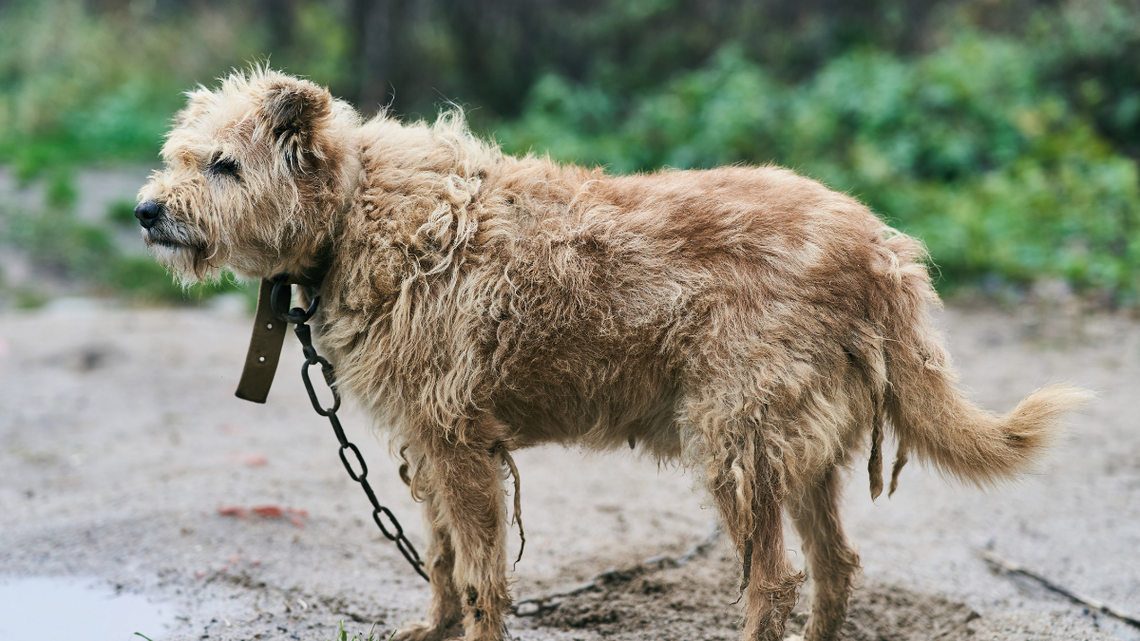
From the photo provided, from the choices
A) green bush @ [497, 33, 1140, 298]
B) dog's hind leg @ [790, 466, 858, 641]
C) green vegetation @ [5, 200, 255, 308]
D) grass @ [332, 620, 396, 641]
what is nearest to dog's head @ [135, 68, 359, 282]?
grass @ [332, 620, 396, 641]

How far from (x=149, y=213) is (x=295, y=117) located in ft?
2.04

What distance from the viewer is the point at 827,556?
11.7ft

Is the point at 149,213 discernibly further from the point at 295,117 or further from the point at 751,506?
the point at 751,506

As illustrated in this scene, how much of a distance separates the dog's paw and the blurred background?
4.26 m

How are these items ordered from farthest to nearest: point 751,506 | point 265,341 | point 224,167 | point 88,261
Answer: point 88,261, point 265,341, point 224,167, point 751,506

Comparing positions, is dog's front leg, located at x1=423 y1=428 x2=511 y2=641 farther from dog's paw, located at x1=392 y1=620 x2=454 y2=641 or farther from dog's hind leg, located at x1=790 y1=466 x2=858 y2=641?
dog's hind leg, located at x1=790 y1=466 x2=858 y2=641

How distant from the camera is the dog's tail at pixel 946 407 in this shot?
3055 millimetres

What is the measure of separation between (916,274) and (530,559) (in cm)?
255

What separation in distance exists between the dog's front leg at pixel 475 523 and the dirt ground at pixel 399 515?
22.0 inches

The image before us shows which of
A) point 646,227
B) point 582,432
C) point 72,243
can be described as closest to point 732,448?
point 582,432

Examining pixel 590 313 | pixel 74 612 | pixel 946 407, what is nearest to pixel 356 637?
pixel 74 612

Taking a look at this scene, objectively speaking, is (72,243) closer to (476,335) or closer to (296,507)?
(296,507)

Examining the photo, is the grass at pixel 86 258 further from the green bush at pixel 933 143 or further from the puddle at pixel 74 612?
the puddle at pixel 74 612

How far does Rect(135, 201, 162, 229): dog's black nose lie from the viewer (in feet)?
9.94
